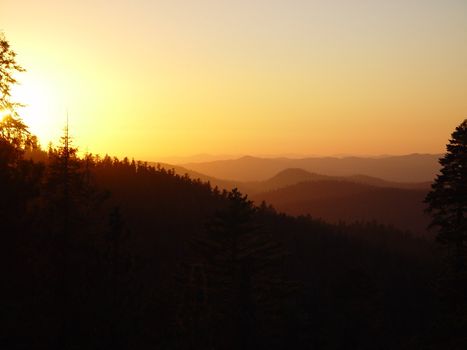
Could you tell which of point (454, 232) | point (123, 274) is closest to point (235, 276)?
point (123, 274)

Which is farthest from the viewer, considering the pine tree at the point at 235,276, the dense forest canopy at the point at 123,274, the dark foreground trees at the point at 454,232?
the pine tree at the point at 235,276

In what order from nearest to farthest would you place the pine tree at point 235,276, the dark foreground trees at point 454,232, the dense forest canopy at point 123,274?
the dense forest canopy at point 123,274
the dark foreground trees at point 454,232
the pine tree at point 235,276

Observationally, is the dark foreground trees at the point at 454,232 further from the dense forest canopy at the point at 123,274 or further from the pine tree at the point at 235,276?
the pine tree at the point at 235,276

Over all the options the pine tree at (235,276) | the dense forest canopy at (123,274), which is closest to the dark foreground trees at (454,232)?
the dense forest canopy at (123,274)

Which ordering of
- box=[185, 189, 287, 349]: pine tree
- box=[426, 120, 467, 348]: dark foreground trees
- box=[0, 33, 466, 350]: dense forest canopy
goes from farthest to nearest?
box=[185, 189, 287, 349]: pine tree < box=[426, 120, 467, 348]: dark foreground trees < box=[0, 33, 466, 350]: dense forest canopy

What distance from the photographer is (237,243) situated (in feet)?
74.4

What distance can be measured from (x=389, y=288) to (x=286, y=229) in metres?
36.1

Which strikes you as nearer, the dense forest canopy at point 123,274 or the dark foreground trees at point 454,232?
the dense forest canopy at point 123,274

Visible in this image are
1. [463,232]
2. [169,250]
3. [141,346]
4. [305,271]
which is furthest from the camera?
[305,271]

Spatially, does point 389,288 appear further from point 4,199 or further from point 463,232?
point 4,199

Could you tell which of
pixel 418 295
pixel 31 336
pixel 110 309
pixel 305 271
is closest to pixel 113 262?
pixel 110 309

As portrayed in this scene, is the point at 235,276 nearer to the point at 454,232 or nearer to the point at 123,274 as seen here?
the point at 123,274

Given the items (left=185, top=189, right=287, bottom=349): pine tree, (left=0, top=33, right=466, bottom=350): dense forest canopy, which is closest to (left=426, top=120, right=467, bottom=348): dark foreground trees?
(left=0, top=33, right=466, bottom=350): dense forest canopy

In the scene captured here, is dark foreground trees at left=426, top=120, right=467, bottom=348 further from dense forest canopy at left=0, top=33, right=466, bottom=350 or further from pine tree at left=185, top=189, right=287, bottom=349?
pine tree at left=185, top=189, right=287, bottom=349
